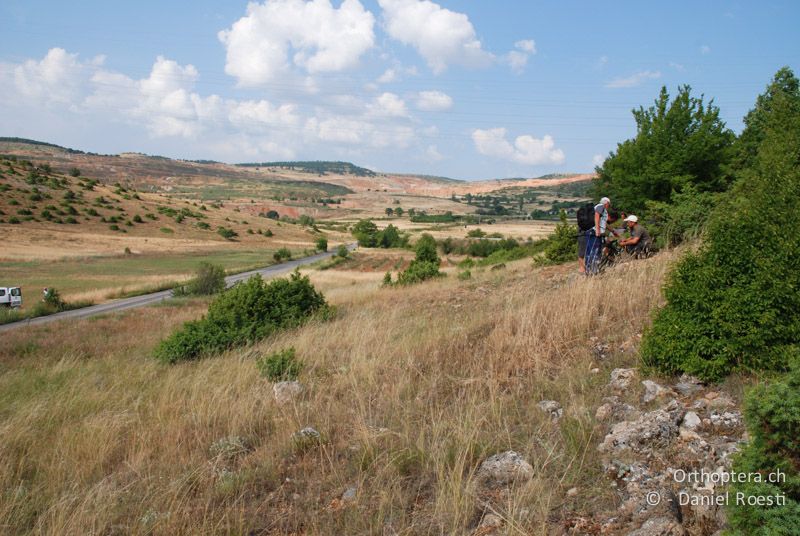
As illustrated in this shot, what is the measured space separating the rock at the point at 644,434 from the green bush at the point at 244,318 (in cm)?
633

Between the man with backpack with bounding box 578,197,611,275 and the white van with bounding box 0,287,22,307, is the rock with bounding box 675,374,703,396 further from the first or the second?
the white van with bounding box 0,287,22,307

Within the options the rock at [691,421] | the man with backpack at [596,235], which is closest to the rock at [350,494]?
the rock at [691,421]

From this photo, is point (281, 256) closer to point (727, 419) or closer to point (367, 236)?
point (367, 236)

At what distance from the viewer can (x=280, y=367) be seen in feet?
18.0

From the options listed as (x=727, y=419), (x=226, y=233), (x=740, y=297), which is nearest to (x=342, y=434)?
(x=727, y=419)

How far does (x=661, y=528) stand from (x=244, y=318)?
8.47 metres

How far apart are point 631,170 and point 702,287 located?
18411mm

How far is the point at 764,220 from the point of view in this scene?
3939mm

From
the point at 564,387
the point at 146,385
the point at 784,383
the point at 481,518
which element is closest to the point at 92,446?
the point at 146,385

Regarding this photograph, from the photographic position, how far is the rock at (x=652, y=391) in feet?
12.1

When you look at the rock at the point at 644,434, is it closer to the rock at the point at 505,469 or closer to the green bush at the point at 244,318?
the rock at the point at 505,469

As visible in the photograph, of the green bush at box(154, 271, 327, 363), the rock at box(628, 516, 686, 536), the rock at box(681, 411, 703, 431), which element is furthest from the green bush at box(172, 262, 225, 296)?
the rock at box(628, 516, 686, 536)

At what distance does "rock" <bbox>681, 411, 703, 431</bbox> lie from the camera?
309 centimetres

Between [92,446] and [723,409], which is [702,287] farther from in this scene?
[92,446]
